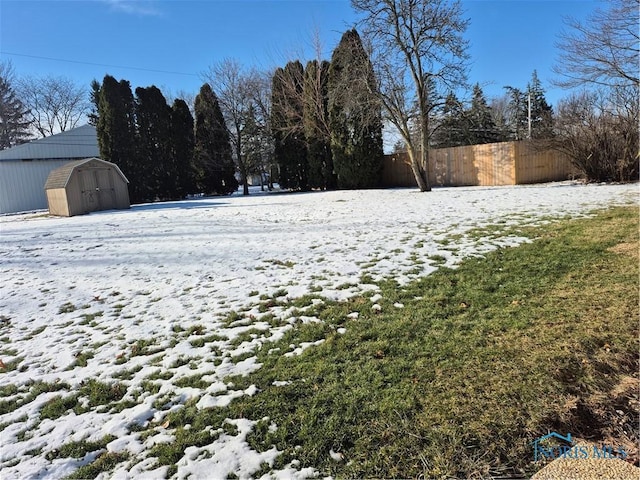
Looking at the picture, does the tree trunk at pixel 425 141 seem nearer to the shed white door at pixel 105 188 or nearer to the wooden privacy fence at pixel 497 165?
the wooden privacy fence at pixel 497 165

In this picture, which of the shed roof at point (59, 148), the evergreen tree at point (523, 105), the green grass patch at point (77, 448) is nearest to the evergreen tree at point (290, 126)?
the shed roof at point (59, 148)

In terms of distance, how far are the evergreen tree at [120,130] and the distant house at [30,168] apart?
5.18 meters

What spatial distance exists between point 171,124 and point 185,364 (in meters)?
21.7

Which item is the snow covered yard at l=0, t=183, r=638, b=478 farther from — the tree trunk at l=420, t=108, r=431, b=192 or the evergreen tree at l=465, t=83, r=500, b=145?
the evergreen tree at l=465, t=83, r=500, b=145

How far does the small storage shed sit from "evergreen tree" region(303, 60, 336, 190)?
392 inches

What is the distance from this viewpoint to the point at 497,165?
17188 mm

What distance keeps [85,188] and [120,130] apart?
6880 millimetres

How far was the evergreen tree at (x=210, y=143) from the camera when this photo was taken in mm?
22984

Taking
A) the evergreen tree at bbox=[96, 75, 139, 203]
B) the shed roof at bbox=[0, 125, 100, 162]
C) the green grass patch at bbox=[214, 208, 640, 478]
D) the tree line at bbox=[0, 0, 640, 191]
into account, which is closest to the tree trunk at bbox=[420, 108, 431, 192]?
the tree line at bbox=[0, 0, 640, 191]

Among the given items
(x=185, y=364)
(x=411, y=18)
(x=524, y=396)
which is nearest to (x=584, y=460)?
(x=524, y=396)

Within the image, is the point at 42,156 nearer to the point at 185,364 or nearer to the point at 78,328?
the point at 78,328

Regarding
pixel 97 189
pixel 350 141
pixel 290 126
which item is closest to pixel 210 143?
pixel 290 126

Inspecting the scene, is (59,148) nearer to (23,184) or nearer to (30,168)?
(30,168)

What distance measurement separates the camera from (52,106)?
33.5m
